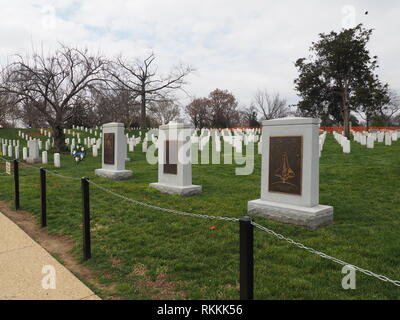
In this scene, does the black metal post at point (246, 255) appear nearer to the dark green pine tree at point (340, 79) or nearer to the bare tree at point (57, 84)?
the bare tree at point (57, 84)

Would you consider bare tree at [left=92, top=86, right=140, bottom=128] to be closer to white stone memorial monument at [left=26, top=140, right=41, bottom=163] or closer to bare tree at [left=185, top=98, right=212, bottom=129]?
white stone memorial monument at [left=26, top=140, right=41, bottom=163]

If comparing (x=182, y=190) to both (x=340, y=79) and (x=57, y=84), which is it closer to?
(x=57, y=84)

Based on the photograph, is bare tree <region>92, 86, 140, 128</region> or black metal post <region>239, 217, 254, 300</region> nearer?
black metal post <region>239, 217, 254, 300</region>

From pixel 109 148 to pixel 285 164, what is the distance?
7421 mm

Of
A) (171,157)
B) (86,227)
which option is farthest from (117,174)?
(86,227)

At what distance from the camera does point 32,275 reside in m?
3.78

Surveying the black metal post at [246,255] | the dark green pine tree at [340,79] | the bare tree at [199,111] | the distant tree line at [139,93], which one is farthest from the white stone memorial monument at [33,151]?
the bare tree at [199,111]

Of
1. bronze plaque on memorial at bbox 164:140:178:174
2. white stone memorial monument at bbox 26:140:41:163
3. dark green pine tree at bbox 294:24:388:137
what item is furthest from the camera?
dark green pine tree at bbox 294:24:388:137

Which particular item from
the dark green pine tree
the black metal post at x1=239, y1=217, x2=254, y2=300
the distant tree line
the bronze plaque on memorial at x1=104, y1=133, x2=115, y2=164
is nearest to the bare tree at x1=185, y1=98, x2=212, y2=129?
the distant tree line

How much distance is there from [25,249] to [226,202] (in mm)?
4042

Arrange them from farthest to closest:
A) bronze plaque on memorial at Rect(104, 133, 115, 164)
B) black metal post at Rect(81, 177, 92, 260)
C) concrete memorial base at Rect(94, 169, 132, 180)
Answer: bronze plaque on memorial at Rect(104, 133, 115, 164)
concrete memorial base at Rect(94, 169, 132, 180)
black metal post at Rect(81, 177, 92, 260)

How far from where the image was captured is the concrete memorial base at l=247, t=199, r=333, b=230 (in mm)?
5266
